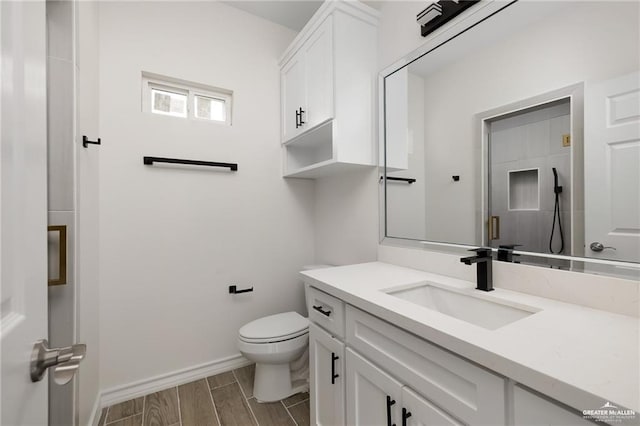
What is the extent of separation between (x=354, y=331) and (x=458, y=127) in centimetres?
108

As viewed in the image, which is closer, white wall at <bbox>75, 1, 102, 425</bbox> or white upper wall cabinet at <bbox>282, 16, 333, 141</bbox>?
white wall at <bbox>75, 1, 102, 425</bbox>

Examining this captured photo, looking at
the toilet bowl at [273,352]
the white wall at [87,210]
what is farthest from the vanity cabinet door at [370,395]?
the white wall at [87,210]

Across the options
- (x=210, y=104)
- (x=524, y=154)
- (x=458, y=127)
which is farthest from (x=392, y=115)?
(x=210, y=104)

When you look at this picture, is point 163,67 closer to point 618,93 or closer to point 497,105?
point 497,105

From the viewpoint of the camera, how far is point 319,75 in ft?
5.87

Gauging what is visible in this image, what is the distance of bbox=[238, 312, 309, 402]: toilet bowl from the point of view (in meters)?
1.67

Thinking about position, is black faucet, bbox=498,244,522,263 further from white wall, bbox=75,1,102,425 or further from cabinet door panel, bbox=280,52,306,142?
white wall, bbox=75,1,102,425

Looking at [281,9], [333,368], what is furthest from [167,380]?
[281,9]

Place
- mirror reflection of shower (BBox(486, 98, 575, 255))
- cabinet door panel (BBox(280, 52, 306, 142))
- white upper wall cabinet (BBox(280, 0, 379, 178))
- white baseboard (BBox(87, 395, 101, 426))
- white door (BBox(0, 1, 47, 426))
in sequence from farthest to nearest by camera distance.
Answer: cabinet door panel (BBox(280, 52, 306, 142)) → white upper wall cabinet (BBox(280, 0, 379, 178)) → white baseboard (BBox(87, 395, 101, 426)) → mirror reflection of shower (BBox(486, 98, 575, 255)) → white door (BBox(0, 1, 47, 426))

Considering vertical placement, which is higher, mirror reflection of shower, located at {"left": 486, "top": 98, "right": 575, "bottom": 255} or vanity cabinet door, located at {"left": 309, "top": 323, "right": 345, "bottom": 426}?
mirror reflection of shower, located at {"left": 486, "top": 98, "right": 575, "bottom": 255}

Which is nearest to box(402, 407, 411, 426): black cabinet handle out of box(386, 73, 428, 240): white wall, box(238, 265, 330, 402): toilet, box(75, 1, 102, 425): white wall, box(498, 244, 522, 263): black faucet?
box(498, 244, 522, 263): black faucet

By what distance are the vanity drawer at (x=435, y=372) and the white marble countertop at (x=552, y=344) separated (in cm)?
4

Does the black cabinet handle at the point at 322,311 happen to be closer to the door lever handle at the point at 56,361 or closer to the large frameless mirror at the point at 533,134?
the large frameless mirror at the point at 533,134

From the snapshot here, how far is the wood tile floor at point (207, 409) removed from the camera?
62.0 inches
